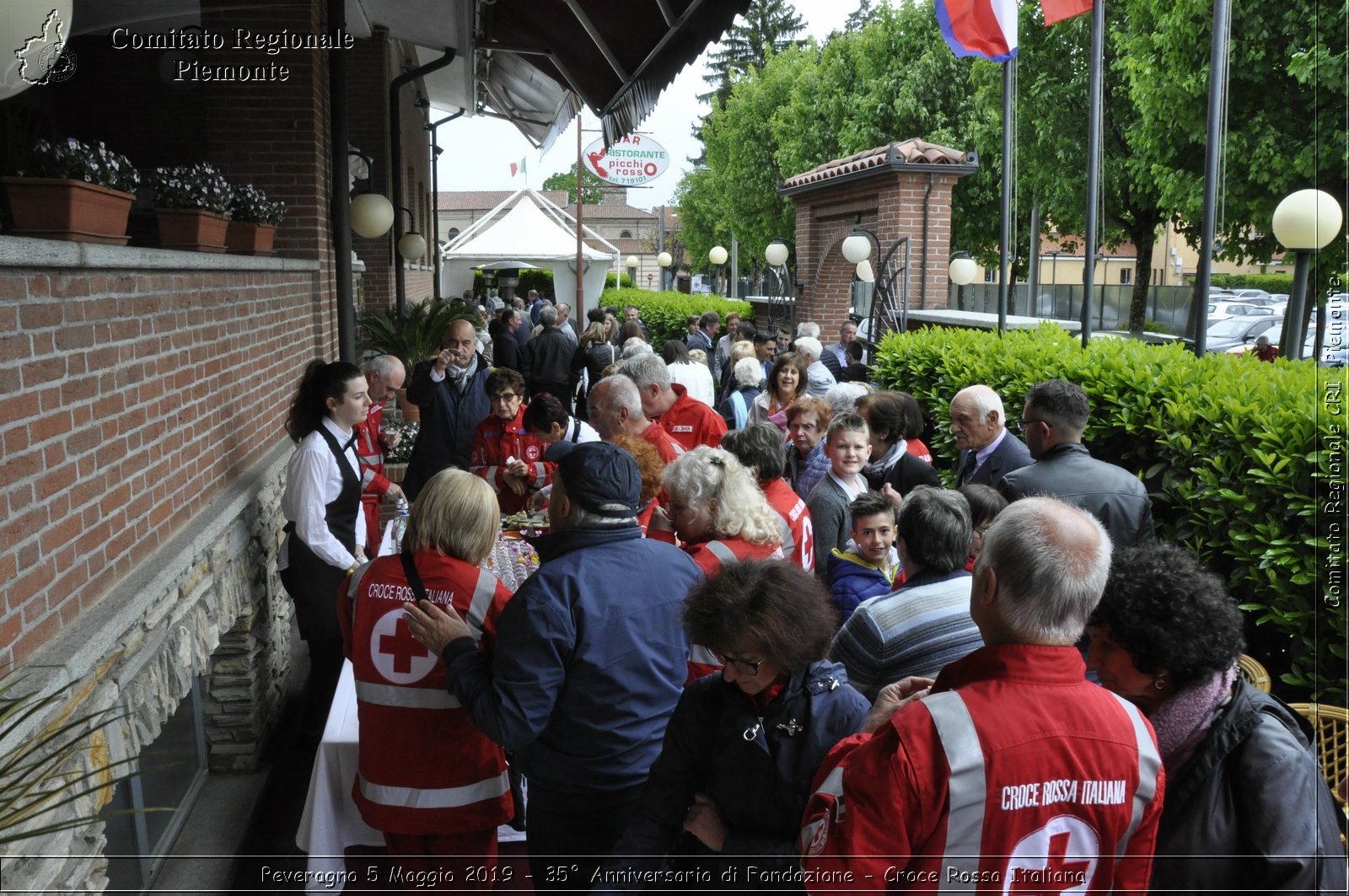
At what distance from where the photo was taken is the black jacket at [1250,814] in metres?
2.01

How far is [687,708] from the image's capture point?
236 cm

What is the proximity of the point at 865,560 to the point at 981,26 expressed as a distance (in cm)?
805

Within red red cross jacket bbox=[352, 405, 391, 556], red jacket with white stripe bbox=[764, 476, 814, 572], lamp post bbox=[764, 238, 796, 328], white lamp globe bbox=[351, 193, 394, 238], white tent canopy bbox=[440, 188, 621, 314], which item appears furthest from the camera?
white tent canopy bbox=[440, 188, 621, 314]

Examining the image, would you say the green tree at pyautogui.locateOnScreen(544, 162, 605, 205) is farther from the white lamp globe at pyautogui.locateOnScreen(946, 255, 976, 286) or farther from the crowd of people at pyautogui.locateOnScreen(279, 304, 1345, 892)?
the crowd of people at pyautogui.locateOnScreen(279, 304, 1345, 892)

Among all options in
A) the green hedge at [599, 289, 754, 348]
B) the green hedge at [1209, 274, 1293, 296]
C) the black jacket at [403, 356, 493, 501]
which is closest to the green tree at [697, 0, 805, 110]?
the green hedge at [1209, 274, 1293, 296]

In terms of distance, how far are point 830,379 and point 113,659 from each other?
592cm

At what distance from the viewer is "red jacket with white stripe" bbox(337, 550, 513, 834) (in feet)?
10.1

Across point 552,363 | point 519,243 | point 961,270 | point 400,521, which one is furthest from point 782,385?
point 519,243

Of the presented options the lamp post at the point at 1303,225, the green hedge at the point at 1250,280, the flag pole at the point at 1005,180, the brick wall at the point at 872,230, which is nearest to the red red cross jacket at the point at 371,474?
the flag pole at the point at 1005,180

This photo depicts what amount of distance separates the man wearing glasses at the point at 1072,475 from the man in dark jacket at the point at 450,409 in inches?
138

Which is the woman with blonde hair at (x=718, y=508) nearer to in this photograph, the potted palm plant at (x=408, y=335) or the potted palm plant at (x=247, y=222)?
the potted palm plant at (x=247, y=222)

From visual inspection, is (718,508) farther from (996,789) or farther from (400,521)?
(400,521)

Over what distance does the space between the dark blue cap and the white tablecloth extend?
4.14 feet

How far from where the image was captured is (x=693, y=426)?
22.1 ft
